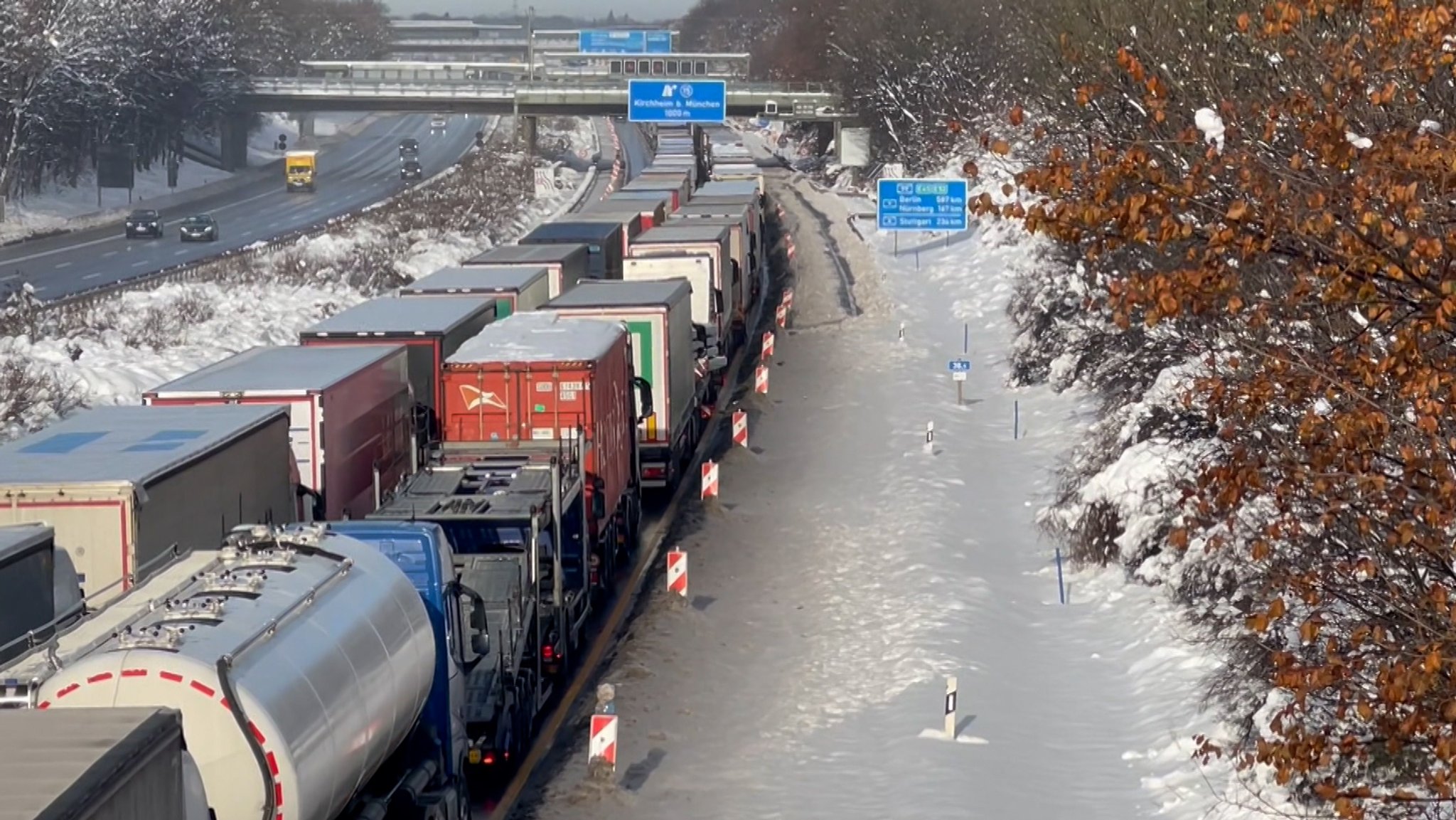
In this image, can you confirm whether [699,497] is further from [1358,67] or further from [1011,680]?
[1358,67]

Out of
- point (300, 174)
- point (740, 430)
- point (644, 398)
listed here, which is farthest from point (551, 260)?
point (300, 174)

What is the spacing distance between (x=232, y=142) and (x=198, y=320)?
80972 millimetres

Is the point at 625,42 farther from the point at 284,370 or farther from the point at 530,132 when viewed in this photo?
the point at 284,370

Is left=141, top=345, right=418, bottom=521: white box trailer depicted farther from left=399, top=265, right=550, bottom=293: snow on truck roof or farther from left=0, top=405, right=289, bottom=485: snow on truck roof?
left=399, top=265, right=550, bottom=293: snow on truck roof

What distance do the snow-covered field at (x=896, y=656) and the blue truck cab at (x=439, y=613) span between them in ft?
6.89

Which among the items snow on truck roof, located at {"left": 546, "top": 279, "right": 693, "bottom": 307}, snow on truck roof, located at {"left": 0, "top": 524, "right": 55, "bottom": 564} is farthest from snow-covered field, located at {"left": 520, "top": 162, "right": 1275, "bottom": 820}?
snow on truck roof, located at {"left": 0, "top": 524, "right": 55, "bottom": 564}

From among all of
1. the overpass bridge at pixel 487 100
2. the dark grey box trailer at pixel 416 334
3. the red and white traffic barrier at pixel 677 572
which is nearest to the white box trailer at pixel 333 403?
the dark grey box trailer at pixel 416 334

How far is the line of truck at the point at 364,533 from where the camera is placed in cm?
928

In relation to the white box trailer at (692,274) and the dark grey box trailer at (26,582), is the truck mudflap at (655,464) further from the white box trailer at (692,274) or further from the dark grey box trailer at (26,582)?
the dark grey box trailer at (26,582)

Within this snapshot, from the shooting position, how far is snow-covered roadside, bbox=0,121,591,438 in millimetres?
28625

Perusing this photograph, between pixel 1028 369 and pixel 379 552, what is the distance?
2654 centimetres

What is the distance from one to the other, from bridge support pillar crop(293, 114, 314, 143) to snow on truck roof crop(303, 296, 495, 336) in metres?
129

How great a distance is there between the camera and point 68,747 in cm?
693

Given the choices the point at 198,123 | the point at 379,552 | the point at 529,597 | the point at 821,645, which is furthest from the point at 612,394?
the point at 198,123
